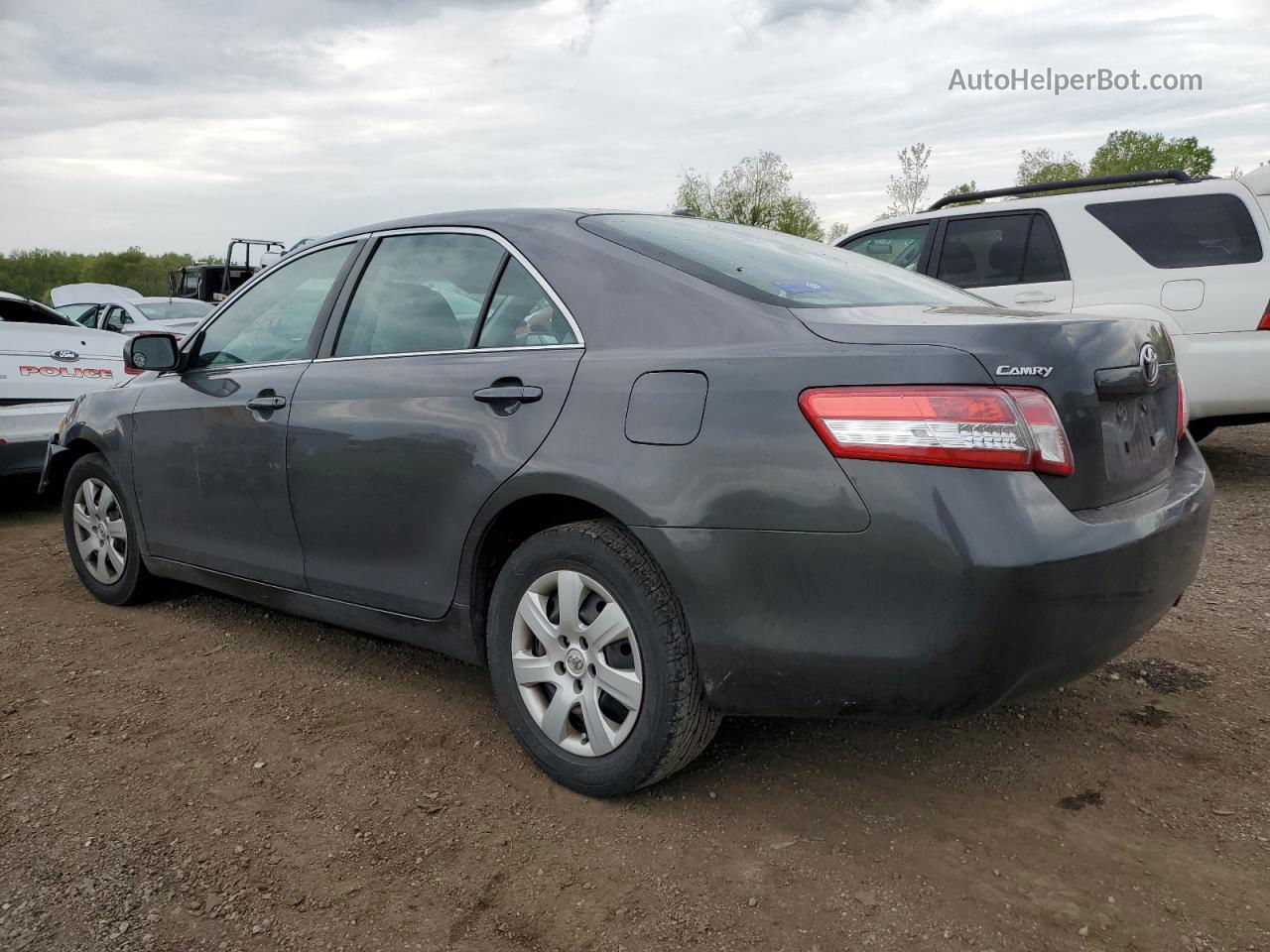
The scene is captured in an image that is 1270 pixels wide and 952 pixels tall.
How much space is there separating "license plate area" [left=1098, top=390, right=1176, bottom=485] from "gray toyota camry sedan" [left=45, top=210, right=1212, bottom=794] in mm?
13

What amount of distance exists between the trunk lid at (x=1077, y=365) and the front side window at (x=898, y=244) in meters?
4.86

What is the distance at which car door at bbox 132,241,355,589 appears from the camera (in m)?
3.54

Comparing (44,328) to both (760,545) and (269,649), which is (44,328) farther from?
(760,545)

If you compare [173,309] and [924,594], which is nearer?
[924,594]

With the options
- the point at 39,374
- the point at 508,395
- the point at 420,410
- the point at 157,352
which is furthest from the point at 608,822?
the point at 39,374

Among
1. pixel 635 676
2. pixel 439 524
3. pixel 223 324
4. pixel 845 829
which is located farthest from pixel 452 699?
pixel 223 324

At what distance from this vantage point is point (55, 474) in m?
5.01

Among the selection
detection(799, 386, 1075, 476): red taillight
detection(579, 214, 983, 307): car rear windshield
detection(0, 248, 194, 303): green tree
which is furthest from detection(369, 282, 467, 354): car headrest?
detection(0, 248, 194, 303): green tree

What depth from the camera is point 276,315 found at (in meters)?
3.81

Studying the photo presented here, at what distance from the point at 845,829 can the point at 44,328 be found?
20.2ft

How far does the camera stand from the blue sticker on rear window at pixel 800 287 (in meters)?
2.71

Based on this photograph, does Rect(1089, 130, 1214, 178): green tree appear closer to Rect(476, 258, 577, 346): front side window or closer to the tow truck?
the tow truck

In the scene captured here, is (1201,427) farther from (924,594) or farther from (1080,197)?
(924,594)

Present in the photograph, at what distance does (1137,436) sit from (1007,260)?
4808 mm
